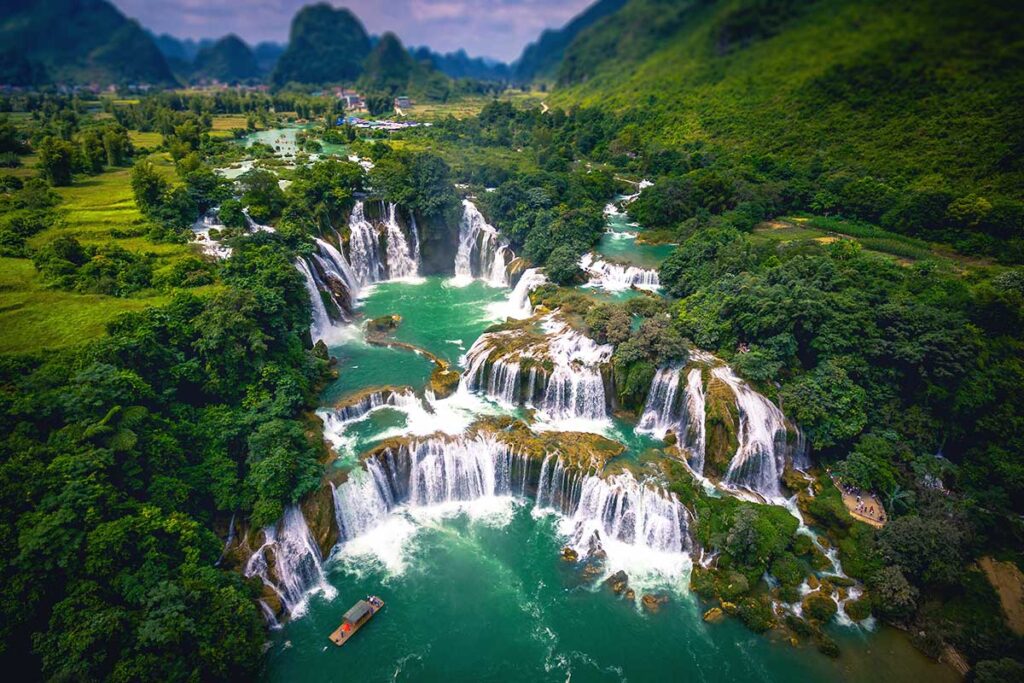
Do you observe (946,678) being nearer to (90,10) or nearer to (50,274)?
(50,274)

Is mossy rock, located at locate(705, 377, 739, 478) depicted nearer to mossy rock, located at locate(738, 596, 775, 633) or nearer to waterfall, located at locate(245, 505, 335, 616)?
mossy rock, located at locate(738, 596, 775, 633)

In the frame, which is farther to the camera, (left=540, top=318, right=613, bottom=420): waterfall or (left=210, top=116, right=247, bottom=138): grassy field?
(left=210, top=116, right=247, bottom=138): grassy field

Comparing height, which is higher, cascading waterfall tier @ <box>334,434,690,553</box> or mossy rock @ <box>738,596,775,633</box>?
cascading waterfall tier @ <box>334,434,690,553</box>

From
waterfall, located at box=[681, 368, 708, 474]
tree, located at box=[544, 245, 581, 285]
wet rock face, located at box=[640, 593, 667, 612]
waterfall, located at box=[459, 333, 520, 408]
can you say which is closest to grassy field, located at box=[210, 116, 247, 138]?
tree, located at box=[544, 245, 581, 285]

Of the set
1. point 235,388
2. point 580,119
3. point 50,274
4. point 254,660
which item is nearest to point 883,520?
point 254,660

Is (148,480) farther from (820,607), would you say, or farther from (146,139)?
(146,139)

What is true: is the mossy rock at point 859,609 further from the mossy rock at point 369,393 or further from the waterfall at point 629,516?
the mossy rock at point 369,393

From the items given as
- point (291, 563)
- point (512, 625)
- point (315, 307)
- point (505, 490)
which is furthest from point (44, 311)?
point (512, 625)

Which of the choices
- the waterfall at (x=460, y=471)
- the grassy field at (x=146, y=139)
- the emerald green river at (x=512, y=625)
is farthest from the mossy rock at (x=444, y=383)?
the grassy field at (x=146, y=139)
